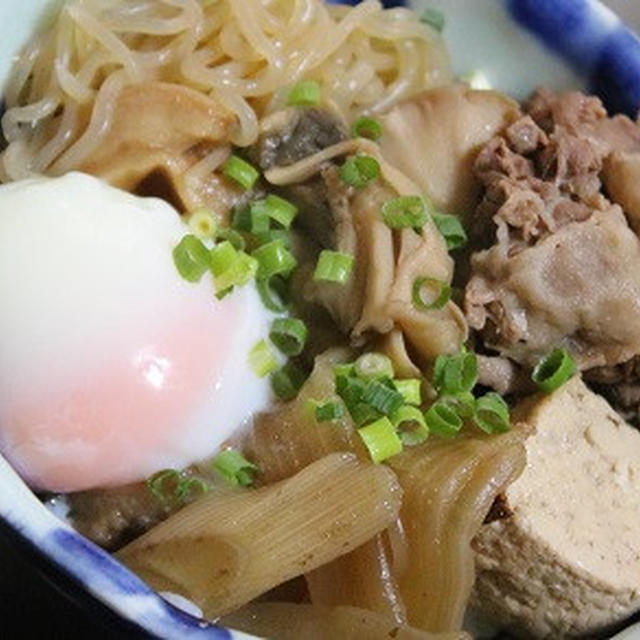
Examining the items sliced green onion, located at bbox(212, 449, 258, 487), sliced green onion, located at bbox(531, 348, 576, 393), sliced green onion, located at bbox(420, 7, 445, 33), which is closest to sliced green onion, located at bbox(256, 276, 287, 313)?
sliced green onion, located at bbox(212, 449, 258, 487)

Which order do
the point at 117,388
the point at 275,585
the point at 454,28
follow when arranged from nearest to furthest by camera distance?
1. the point at 275,585
2. the point at 117,388
3. the point at 454,28

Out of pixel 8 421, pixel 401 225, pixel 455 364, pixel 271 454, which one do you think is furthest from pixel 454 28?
pixel 8 421

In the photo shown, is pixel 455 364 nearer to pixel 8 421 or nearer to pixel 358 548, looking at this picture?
pixel 358 548

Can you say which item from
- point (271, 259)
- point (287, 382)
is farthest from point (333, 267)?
point (287, 382)

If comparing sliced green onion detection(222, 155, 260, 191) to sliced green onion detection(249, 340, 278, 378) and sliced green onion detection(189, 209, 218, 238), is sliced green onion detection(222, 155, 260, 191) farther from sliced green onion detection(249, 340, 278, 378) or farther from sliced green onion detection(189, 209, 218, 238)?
sliced green onion detection(249, 340, 278, 378)

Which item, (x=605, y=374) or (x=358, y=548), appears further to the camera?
(x=605, y=374)

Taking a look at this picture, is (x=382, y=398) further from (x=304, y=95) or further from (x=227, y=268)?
(x=304, y=95)

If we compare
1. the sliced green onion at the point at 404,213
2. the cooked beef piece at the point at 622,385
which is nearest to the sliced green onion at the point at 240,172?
the sliced green onion at the point at 404,213

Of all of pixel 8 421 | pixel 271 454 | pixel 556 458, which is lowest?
pixel 8 421
